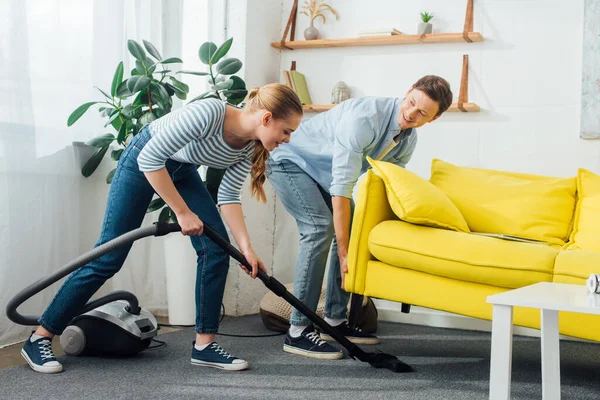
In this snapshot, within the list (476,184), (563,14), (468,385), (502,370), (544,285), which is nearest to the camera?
(502,370)

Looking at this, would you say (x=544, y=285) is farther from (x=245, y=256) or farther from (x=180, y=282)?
(x=180, y=282)

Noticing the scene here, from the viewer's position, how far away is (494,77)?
3.44 metres

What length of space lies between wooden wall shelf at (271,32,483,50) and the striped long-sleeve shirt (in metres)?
1.60

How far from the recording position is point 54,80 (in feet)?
9.34

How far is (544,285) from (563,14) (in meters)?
1.99

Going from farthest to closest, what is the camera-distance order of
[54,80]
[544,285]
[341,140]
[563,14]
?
[563,14] → [54,80] → [341,140] → [544,285]

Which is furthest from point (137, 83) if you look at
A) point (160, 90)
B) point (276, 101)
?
point (276, 101)

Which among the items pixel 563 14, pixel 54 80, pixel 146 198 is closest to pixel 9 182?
pixel 54 80

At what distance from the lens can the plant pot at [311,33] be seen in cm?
381

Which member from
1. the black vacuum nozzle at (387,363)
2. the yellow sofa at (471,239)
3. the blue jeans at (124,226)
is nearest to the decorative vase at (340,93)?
the yellow sofa at (471,239)

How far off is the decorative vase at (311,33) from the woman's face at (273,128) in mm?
1860

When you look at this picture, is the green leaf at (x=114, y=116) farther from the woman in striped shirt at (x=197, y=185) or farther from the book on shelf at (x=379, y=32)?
the book on shelf at (x=379, y=32)

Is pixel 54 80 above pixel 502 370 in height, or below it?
above

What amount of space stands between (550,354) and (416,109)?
3.49ft
